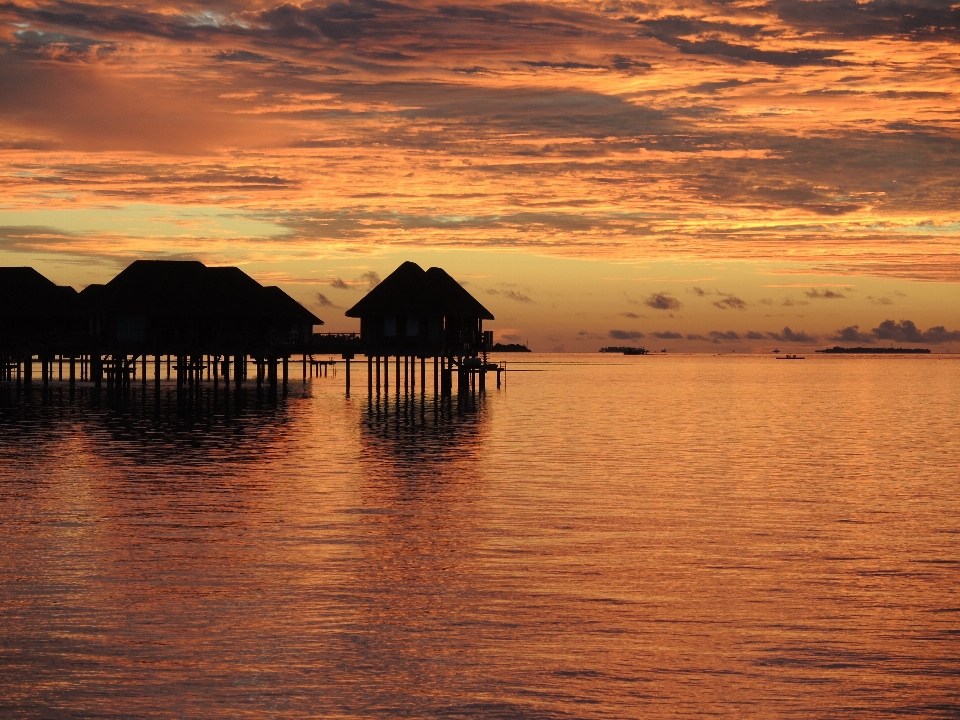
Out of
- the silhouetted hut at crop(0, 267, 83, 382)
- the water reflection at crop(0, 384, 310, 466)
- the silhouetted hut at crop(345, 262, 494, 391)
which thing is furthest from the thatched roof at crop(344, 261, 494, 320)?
the silhouetted hut at crop(0, 267, 83, 382)

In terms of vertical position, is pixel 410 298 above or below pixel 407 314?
above

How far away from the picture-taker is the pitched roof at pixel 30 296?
65000 millimetres

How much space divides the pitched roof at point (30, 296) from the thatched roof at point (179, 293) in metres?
3.46

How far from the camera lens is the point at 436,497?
21.6 meters

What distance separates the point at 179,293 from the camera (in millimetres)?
60062

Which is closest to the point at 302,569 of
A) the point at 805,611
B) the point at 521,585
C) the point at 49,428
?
the point at 521,585

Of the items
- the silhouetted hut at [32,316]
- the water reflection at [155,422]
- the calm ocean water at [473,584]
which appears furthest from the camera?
the silhouetted hut at [32,316]

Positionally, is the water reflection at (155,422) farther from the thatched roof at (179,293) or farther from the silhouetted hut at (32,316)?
the thatched roof at (179,293)

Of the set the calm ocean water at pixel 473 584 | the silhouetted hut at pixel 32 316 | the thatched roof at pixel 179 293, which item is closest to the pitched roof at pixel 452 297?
the thatched roof at pixel 179 293

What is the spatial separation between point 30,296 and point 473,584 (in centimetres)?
5886

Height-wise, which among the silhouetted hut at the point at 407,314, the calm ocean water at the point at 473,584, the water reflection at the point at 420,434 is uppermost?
the silhouetted hut at the point at 407,314

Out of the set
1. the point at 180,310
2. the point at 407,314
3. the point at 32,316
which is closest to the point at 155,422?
the point at 180,310

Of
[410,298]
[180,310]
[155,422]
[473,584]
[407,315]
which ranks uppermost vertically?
[410,298]

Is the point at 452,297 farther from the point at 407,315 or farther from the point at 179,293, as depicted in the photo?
the point at 179,293
